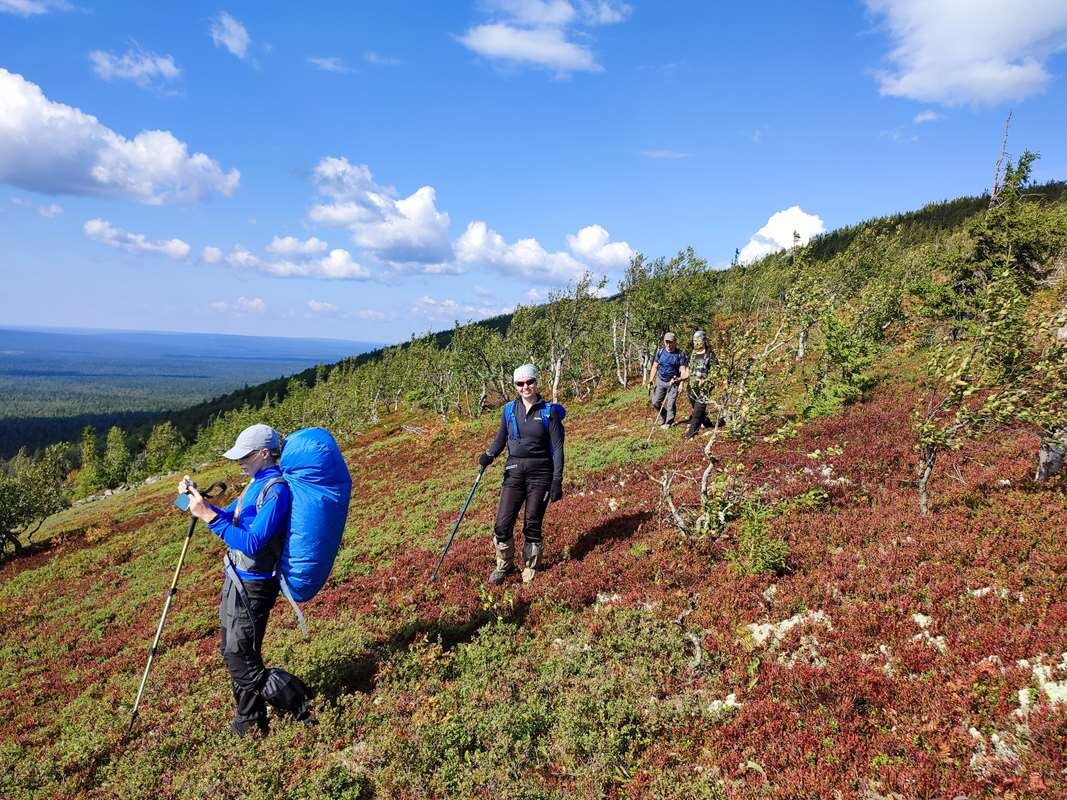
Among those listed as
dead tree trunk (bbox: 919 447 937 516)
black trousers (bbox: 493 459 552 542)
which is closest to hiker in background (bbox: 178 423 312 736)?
black trousers (bbox: 493 459 552 542)

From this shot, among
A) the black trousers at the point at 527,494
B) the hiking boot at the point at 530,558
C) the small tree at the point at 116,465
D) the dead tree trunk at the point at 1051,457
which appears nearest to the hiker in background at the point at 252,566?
the black trousers at the point at 527,494

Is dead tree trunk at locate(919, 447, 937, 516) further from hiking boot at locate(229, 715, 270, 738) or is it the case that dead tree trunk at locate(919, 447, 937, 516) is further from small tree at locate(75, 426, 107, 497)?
small tree at locate(75, 426, 107, 497)

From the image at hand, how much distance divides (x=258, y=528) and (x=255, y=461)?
758 mm

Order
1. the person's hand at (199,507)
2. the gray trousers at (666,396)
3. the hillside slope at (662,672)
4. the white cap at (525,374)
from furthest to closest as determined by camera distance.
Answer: the gray trousers at (666,396), the white cap at (525,374), the person's hand at (199,507), the hillside slope at (662,672)

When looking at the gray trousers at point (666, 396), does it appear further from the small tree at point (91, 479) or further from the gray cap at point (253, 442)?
the small tree at point (91, 479)

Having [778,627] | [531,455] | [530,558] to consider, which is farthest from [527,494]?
[778,627]

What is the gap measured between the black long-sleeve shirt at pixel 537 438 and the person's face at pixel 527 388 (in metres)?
0.12

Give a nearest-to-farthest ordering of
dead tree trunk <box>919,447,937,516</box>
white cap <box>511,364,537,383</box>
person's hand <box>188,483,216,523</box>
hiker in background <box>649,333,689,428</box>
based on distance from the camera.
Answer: person's hand <box>188,483,216,523</box>
dead tree trunk <box>919,447,937,516</box>
white cap <box>511,364,537,383</box>
hiker in background <box>649,333,689,428</box>

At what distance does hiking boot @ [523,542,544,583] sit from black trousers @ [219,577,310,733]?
403 cm

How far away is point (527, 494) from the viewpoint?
9.09 meters

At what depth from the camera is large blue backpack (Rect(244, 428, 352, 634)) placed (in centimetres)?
574

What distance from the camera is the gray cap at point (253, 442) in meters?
5.80

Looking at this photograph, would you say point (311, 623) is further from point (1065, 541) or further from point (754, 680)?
point (1065, 541)

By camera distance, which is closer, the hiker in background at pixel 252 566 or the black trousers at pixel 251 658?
the hiker in background at pixel 252 566
